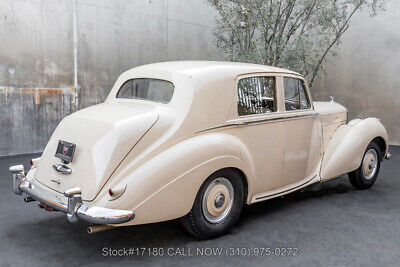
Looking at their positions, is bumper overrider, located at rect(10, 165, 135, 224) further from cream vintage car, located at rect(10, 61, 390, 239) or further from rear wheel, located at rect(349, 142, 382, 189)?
rear wheel, located at rect(349, 142, 382, 189)

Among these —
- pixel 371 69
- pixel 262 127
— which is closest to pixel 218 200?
pixel 262 127

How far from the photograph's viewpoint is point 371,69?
9.27 metres

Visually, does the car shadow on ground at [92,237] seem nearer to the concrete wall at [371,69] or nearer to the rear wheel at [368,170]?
the rear wheel at [368,170]

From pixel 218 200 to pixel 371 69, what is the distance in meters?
6.98

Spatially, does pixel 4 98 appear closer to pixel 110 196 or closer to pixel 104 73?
pixel 104 73

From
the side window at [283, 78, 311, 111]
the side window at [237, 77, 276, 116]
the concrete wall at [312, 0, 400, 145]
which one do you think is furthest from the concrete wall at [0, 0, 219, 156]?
the side window at [237, 77, 276, 116]

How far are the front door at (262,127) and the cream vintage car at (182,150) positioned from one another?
0.01 meters

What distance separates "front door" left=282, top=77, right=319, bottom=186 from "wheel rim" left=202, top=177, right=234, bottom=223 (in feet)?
2.97

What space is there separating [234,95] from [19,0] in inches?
194

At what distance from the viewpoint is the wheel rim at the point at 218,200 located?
12.2 feet

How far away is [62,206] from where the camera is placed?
3346 mm

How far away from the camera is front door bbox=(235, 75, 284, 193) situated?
405 centimetres

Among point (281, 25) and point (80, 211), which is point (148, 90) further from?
point (281, 25)

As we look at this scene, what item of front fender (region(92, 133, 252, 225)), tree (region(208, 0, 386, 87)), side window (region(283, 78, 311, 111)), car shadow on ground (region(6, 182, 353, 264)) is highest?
tree (region(208, 0, 386, 87))
